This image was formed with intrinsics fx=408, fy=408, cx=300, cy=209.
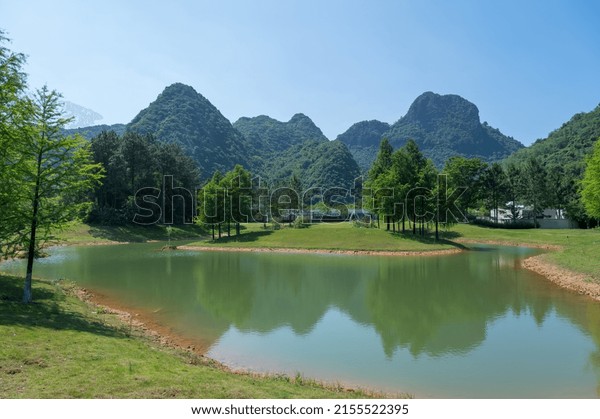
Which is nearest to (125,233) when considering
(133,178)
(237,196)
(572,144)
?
(133,178)

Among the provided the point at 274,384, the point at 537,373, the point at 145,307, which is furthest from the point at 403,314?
the point at 145,307

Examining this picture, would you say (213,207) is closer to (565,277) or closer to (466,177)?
(565,277)

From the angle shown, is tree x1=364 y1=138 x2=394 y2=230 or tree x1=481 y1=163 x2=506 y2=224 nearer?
tree x1=364 y1=138 x2=394 y2=230

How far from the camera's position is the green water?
1580 centimetres

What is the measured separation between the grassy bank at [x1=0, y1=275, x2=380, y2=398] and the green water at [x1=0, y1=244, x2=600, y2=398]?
117 inches

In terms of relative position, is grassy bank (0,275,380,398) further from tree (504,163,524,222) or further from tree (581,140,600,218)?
tree (504,163,524,222)

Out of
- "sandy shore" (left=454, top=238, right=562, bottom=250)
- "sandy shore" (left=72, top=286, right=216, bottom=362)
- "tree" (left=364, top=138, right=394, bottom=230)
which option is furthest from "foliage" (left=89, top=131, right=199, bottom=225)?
"sandy shore" (left=454, top=238, right=562, bottom=250)

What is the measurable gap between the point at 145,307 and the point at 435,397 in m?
20.1

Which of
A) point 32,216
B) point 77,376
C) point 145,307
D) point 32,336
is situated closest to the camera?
point 77,376

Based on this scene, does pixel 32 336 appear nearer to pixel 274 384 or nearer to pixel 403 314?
pixel 274 384

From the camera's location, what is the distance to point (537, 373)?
15797 millimetres

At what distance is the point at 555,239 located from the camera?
220ft

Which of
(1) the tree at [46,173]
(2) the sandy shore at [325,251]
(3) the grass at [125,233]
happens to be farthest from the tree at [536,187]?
(1) the tree at [46,173]

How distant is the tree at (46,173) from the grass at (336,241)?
43478 mm
